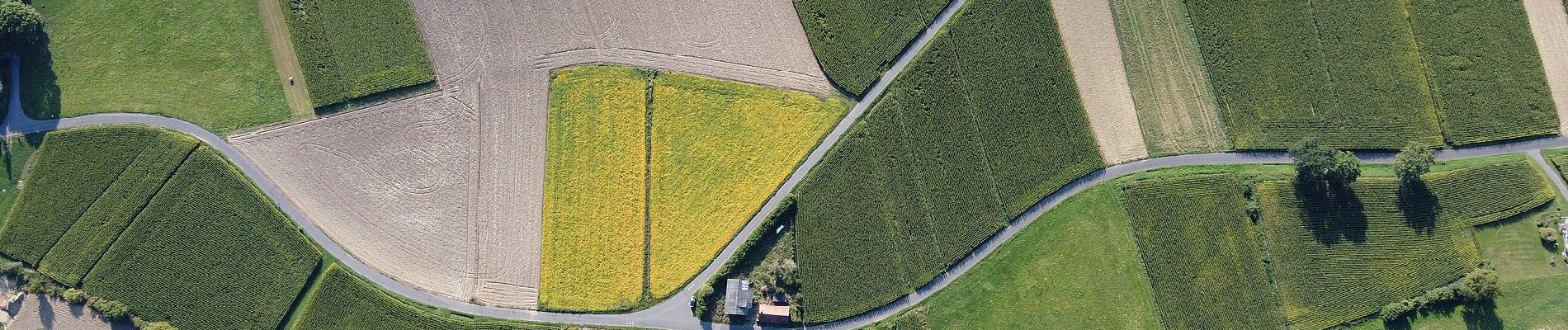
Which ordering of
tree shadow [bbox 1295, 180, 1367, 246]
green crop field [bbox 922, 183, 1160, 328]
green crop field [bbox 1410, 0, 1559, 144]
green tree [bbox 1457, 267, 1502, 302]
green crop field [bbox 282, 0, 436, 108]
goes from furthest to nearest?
green crop field [bbox 282, 0, 436, 108] < green crop field [bbox 1410, 0, 1559, 144] < tree shadow [bbox 1295, 180, 1367, 246] < green crop field [bbox 922, 183, 1160, 328] < green tree [bbox 1457, 267, 1502, 302]

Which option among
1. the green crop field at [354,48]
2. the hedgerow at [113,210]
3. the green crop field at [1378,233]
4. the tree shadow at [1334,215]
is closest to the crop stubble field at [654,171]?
the green crop field at [354,48]

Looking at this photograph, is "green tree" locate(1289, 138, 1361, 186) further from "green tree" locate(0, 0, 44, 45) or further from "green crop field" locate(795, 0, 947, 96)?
"green tree" locate(0, 0, 44, 45)

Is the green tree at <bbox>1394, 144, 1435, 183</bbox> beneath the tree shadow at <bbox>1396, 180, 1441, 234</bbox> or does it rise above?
above

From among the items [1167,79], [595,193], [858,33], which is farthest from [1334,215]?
[595,193]

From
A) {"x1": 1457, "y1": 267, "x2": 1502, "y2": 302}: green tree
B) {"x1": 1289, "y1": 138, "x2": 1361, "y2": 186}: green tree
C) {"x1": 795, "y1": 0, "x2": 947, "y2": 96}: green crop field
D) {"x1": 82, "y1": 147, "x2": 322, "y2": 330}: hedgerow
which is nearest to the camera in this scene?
{"x1": 1289, "y1": 138, "x2": 1361, "y2": 186}: green tree

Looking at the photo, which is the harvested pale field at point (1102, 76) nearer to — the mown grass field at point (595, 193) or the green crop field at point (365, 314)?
the mown grass field at point (595, 193)

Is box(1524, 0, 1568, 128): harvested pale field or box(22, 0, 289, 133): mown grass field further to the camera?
box(22, 0, 289, 133): mown grass field

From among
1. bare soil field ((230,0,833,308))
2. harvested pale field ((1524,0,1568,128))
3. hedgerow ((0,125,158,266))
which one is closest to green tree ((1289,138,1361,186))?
harvested pale field ((1524,0,1568,128))

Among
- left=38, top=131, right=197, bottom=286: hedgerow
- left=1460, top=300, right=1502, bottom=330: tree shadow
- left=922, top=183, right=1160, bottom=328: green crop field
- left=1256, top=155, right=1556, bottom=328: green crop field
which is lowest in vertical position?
left=1460, top=300, right=1502, bottom=330: tree shadow
